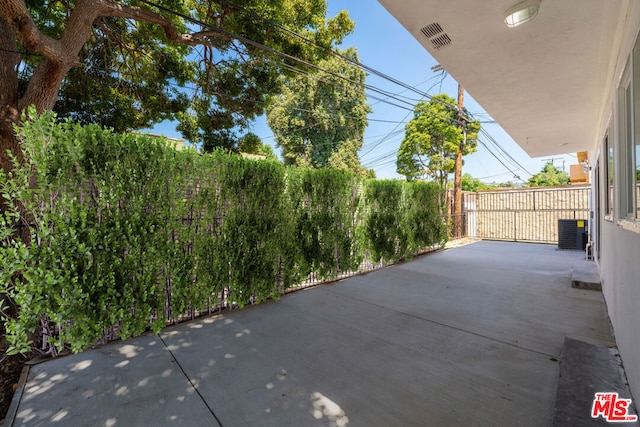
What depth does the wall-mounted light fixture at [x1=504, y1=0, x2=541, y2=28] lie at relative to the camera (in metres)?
2.34

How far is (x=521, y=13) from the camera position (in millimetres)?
2459

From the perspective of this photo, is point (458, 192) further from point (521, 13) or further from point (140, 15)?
point (140, 15)

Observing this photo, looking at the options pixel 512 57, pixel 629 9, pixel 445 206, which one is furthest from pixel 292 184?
pixel 445 206

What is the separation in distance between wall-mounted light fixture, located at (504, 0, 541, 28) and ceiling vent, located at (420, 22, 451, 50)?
53 centimetres

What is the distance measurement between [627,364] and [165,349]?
13.0 ft

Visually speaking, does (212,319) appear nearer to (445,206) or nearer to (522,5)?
(522,5)

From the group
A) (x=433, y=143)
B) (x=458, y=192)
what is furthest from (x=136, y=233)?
(x=433, y=143)

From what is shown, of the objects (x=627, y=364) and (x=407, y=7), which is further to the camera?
(x=407, y=7)

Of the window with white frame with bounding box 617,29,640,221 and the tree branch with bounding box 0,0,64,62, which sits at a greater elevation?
the tree branch with bounding box 0,0,64,62

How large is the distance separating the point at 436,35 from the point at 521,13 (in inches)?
28.1

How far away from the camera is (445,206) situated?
30.9 feet

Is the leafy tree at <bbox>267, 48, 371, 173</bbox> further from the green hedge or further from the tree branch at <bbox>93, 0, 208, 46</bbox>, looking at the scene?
the green hedge

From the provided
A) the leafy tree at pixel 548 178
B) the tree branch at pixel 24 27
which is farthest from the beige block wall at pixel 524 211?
the leafy tree at pixel 548 178

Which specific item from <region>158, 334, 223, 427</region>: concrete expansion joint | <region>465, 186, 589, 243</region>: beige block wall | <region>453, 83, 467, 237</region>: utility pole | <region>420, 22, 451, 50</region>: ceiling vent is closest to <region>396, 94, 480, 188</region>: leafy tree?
<region>453, 83, 467, 237</region>: utility pole
